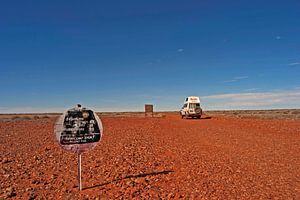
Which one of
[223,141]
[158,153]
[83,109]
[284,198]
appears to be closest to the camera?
[284,198]

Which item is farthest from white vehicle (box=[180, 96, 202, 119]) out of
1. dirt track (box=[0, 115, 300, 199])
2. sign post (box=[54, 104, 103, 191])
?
→ sign post (box=[54, 104, 103, 191])

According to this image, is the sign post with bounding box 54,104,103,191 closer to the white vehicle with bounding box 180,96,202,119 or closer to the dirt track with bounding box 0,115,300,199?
the dirt track with bounding box 0,115,300,199

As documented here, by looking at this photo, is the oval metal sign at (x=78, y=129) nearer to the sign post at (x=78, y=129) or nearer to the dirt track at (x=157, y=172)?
the sign post at (x=78, y=129)

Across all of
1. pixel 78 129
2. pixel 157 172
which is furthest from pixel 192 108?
pixel 78 129

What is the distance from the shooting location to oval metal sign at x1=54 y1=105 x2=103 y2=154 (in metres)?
7.18

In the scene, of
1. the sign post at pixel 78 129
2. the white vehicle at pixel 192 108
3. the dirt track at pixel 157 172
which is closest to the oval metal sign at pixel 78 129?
the sign post at pixel 78 129

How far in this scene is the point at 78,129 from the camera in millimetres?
7348

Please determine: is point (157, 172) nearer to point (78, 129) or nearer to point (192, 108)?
point (78, 129)

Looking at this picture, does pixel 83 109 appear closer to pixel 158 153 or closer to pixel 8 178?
pixel 8 178

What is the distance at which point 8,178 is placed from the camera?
347 inches

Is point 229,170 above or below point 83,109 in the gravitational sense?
below

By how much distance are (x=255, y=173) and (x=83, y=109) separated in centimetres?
495

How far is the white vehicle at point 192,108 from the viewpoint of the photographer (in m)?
38.7

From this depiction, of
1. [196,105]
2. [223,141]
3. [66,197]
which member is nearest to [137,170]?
[66,197]
